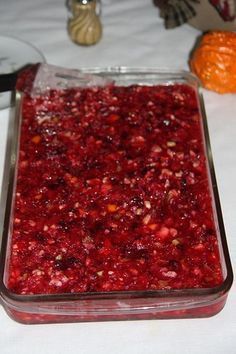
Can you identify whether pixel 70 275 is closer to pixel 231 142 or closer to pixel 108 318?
pixel 108 318

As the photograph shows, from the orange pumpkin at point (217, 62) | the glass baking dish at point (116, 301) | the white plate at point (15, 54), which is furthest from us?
the white plate at point (15, 54)

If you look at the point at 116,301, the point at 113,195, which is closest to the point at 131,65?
the point at 113,195

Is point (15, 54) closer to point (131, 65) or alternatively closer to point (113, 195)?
point (131, 65)

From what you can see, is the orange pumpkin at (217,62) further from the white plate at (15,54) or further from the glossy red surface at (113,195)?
the white plate at (15,54)

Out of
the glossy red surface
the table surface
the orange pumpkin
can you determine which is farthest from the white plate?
the orange pumpkin

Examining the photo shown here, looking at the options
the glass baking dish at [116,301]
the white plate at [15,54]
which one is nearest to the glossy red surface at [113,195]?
the glass baking dish at [116,301]

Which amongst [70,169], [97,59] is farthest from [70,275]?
[97,59]
